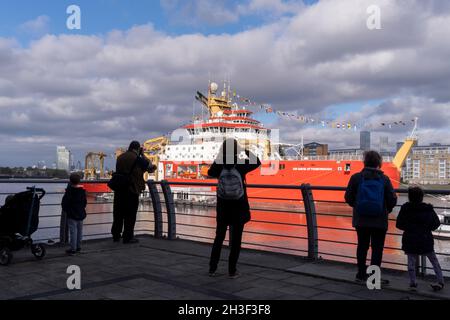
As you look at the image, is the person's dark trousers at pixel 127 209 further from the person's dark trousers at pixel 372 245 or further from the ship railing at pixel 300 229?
the person's dark trousers at pixel 372 245

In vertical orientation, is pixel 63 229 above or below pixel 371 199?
below

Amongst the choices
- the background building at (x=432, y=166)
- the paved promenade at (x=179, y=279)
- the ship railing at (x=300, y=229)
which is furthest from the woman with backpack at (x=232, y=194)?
the background building at (x=432, y=166)

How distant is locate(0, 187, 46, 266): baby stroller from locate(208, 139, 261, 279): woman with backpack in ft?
7.74

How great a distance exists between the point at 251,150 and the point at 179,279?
30266 millimetres

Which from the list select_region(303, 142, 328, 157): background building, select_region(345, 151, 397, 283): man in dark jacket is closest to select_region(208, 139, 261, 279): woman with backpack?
select_region(345, 151, 397, 283): man in dark jacket

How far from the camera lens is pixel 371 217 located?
4.34 metres

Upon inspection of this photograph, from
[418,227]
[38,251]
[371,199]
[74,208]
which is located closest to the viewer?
[418,227]

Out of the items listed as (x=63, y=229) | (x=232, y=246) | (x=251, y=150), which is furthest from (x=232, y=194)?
(x=251, y=150)

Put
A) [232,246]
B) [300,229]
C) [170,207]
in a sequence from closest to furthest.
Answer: [232,246], [170,207], [300,229]

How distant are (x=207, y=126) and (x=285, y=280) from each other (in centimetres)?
3312

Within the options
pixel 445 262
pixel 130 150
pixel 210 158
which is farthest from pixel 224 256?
pixel 210 158

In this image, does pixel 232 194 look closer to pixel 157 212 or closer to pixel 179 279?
pixel 179 279

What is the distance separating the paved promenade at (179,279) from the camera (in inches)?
154

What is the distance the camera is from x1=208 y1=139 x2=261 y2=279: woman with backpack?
456cm
